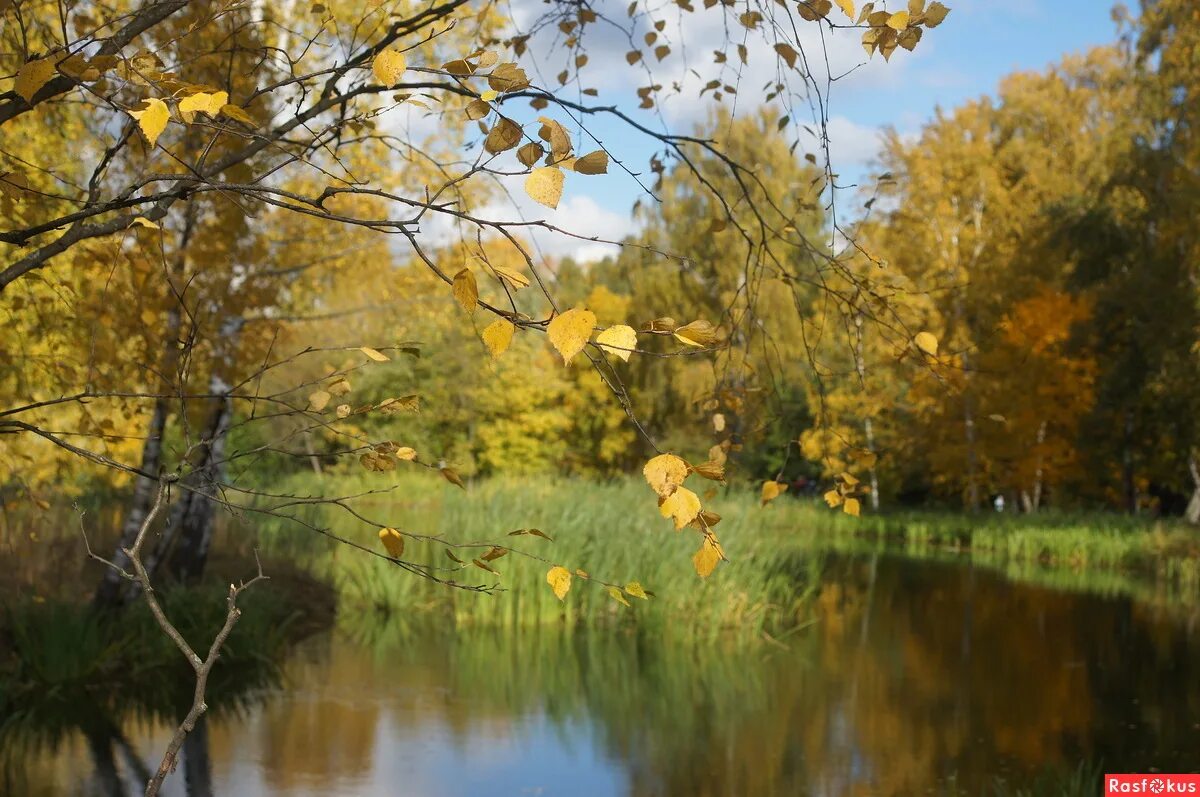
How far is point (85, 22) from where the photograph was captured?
4555mm

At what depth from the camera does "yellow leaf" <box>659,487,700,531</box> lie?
1518 mm

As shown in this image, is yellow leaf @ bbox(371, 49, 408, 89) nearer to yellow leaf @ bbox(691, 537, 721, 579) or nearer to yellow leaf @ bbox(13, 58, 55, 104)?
yellow leaf @ bbox(13, 58, 55, 104)

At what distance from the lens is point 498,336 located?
1517 mm

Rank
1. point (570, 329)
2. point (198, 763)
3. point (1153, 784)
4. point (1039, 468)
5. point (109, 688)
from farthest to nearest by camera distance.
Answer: point (1039, 468) < point (109, 688) < point (198, 763) < point (1153, 784) < point (570, 329)

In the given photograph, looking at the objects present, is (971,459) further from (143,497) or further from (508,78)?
(508,78)

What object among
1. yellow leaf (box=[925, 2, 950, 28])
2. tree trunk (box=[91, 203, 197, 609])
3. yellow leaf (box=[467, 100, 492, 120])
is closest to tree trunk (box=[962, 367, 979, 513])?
tree trunk (box=[91, 203, 197, 609])

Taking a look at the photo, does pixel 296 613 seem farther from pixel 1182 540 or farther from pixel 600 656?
pixel 1182 540

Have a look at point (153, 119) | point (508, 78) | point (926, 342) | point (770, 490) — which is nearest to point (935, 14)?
point (926, 342)

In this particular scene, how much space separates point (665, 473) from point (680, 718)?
5854mm

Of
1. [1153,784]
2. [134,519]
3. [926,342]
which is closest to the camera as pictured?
[926,342]

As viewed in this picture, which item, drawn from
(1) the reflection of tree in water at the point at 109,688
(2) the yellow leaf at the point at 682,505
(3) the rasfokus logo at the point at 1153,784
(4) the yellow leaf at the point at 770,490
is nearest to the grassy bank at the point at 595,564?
(1) the reflection of tree in water at the point at 109,688

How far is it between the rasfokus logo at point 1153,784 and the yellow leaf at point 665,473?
15.0ft

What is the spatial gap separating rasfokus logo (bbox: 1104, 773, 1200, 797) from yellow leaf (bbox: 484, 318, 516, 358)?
15.5ft

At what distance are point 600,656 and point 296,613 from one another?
232 centimetres
